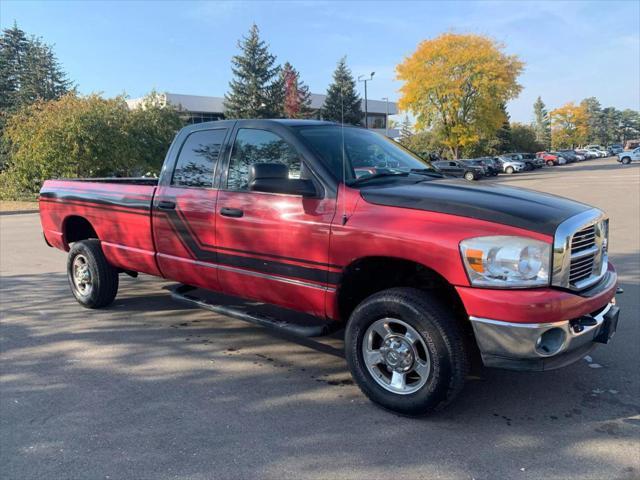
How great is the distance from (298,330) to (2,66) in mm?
56342

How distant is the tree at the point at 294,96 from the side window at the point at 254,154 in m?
49.5

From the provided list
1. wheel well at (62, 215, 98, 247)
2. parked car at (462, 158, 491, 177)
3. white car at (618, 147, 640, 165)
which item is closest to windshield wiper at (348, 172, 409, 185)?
wheel well at (62, 215, 98, 247)

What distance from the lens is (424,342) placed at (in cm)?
328

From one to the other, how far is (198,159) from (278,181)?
1388 mm

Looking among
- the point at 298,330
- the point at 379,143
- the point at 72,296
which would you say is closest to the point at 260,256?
the point at 298,330

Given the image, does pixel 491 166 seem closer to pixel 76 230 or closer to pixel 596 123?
pixel 76 230

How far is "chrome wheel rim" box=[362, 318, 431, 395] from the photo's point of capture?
11.0ft

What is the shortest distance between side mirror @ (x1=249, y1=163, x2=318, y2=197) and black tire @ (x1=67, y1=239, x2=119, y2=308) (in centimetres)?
284

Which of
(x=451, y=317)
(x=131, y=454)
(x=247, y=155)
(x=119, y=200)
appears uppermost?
(x=247, y=155)

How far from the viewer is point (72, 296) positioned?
6.59m

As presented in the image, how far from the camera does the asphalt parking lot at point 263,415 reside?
2.90 metres

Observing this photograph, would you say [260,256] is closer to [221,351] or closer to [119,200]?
[221,351]

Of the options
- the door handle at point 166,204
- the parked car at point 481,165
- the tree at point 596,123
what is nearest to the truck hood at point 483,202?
the door handle at point 166,204

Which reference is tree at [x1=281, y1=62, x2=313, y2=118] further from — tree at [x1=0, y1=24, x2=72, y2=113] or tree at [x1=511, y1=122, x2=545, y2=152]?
tree at [x1=511, y1=122, x2=545, y2=152]
